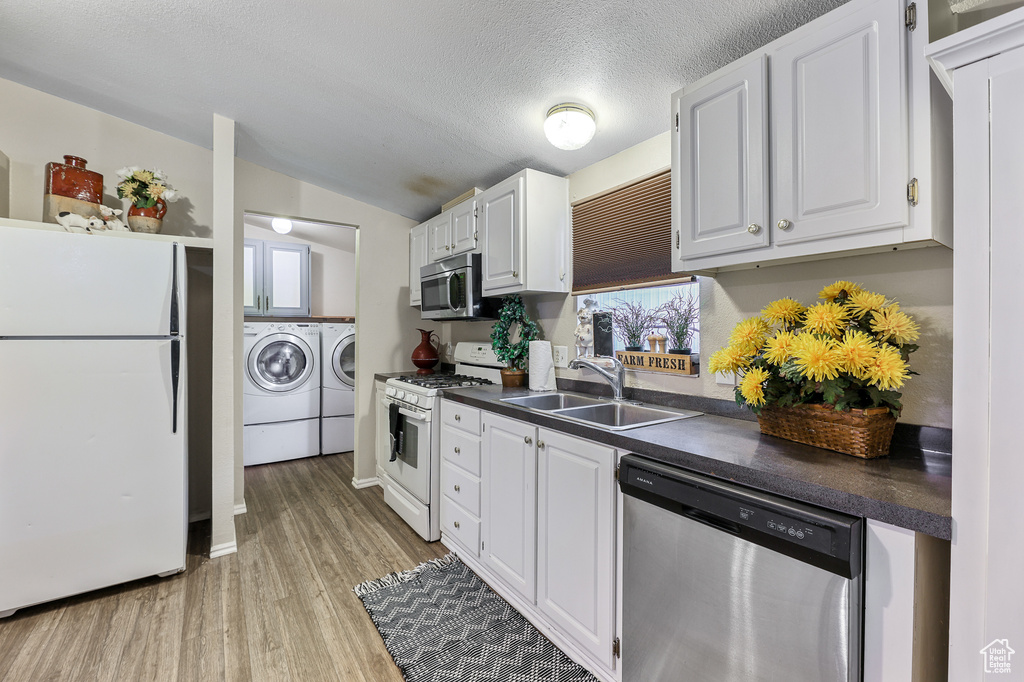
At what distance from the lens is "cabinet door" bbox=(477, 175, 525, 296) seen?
2.54 meters

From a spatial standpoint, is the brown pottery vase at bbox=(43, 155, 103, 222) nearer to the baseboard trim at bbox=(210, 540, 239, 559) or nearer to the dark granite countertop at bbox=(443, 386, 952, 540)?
the baseboard trim at bbox=(210, 540, 239, 559)

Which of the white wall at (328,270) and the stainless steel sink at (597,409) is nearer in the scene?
the stainless steel sink at (597,409)

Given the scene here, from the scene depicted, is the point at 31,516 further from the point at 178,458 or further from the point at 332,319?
the point at 332,319

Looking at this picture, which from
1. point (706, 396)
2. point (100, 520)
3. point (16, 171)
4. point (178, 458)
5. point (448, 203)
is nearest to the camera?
point (706, 396)

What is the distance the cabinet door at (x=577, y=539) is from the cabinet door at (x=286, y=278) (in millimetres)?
3855

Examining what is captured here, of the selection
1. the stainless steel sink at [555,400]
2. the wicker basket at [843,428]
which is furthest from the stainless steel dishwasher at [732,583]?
the stainless steel sink at [555,400]

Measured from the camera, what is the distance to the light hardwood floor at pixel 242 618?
171 cm

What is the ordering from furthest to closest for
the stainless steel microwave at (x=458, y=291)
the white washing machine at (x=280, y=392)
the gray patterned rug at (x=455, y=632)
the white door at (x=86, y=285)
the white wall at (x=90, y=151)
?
1. the white washing machine at (x=280, y=392)
2. the stainless steel microwave at (x=458, y=291)
3. the white wall at (x=90, y=151)
4. the white door at (x=86, y=285)
5. the gray patterned rug at (x=455, y=632)

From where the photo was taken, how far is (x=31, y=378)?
200cm

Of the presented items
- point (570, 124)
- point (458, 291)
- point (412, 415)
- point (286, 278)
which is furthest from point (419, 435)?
point (286, 278)

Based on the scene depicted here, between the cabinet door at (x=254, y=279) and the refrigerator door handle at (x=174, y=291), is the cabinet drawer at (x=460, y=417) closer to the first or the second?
the refrigerator door handle at (x=174, y=291)

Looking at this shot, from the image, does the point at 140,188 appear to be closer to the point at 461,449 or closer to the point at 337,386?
the point at 461,449

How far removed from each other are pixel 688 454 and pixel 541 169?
77.0 inches

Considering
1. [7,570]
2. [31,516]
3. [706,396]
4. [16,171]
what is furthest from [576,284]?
[16,171]
